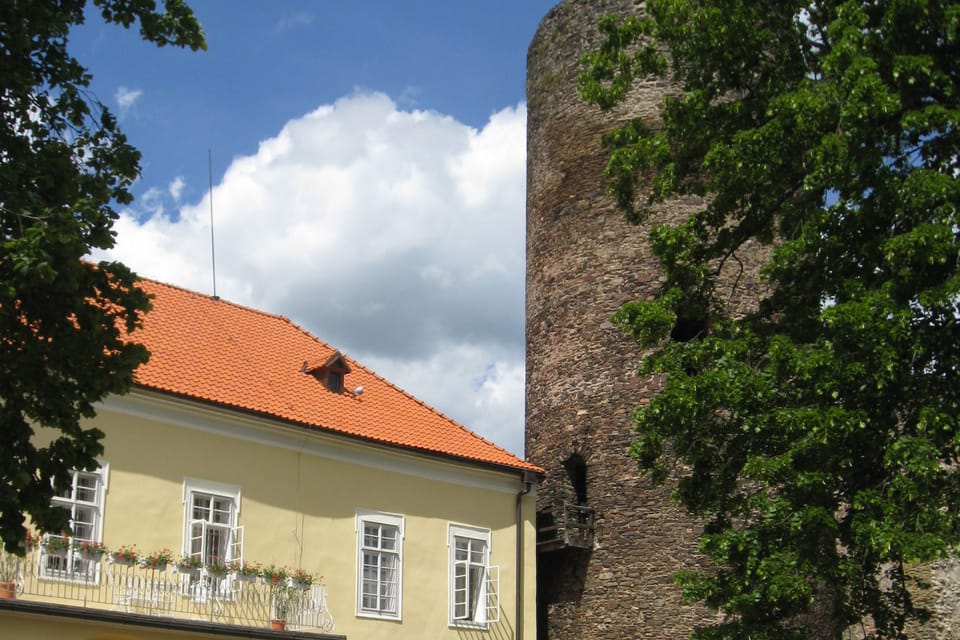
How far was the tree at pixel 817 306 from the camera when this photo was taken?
12.4 m

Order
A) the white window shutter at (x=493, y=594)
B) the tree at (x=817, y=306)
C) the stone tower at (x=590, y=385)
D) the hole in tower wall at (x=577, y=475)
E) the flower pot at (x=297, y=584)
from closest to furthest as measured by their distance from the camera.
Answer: the tree at (x=817, y=306), the flower pot at (x=297, y=584), the white window shutter at (x=493, y=594), the stone tower at (x=590, y=385), the hole in tower wall at (x=577, y=475)

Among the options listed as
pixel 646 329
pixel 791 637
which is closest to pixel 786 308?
pixel 646 329

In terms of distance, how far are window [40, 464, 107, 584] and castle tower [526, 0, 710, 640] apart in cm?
755

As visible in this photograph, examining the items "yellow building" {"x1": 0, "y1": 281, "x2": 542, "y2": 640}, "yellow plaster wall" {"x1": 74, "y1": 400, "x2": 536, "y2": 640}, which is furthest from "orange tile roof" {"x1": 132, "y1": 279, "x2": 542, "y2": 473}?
"yellow plaster wall" {"x1": 74, "y1": 400, "x2": 536, "y2": 640}

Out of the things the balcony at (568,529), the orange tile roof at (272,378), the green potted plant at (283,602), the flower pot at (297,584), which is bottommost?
the green potted plant at (283,602)

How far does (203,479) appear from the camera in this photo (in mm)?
17844

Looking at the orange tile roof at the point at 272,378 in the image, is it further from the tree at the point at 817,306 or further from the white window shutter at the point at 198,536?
the tree at the point at 817,306

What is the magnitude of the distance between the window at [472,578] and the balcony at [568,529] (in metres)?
1.36

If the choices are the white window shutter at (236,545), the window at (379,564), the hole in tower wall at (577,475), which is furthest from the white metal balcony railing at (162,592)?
the hole in tower wall at (577,475)

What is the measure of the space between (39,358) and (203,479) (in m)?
8.01

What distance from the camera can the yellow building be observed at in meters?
16.5

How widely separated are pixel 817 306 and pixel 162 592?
27.9 feet

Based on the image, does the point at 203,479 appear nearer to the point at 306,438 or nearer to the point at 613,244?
the point at 306,438

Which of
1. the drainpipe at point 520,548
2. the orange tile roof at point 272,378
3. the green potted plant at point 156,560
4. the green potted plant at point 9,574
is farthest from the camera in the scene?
the drainpipe at point 520,548
